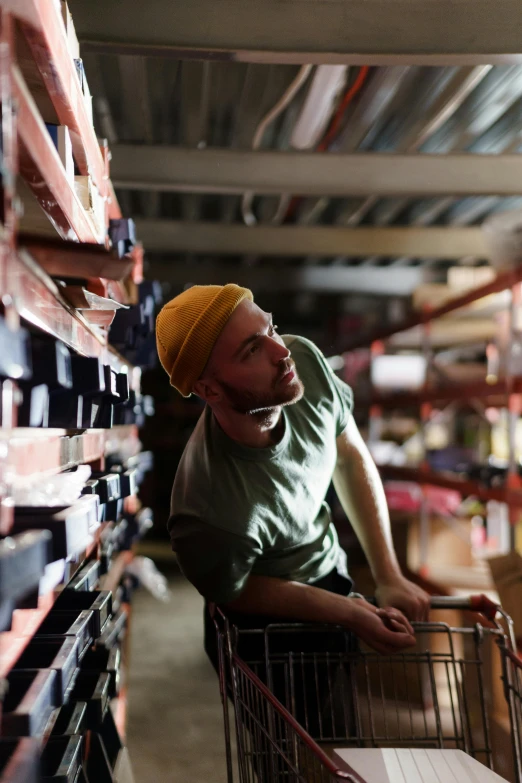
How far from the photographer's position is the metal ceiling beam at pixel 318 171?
10.1 ft

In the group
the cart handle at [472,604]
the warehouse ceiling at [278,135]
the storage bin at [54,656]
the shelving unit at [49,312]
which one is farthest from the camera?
the warehouse ceiling at [278,135]

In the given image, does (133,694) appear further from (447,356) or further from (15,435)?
(447,356)

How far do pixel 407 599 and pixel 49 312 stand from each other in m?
1.24

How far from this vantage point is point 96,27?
1.98 m

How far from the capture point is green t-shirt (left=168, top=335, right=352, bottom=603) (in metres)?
1.67

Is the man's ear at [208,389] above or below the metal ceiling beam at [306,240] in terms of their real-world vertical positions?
below

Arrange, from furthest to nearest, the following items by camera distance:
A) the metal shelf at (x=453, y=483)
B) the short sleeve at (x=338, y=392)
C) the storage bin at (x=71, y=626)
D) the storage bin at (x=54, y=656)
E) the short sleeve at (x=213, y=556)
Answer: the metal shelf at (x=453, y=483) < the short sleeve at (x=338, y=392) < the short sleeve at (x=213, y=556) < the storage bin at (x=71, y=626) < the storage bin at (x=54, y=656)

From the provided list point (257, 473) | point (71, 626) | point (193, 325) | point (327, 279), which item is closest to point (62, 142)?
point (193, 325)

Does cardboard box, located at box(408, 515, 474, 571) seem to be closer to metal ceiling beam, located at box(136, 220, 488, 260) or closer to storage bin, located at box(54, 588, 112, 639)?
metal ceiling beam, located at box(136, 220, 488, 260)

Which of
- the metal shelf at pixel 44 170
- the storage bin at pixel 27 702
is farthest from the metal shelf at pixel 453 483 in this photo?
the storage bin at pixel 27 702

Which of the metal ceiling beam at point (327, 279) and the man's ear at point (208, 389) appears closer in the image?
the man's ear at point (208, 389)

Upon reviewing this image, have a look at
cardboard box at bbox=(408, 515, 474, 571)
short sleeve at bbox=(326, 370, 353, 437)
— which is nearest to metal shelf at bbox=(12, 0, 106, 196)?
short sleeve at bbox=(326, 370, 353, 437)

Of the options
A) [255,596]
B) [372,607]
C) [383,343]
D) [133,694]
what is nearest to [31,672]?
[255,596]

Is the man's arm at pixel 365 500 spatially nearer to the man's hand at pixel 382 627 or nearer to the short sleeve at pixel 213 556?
the man's hand at pixel 382 627
